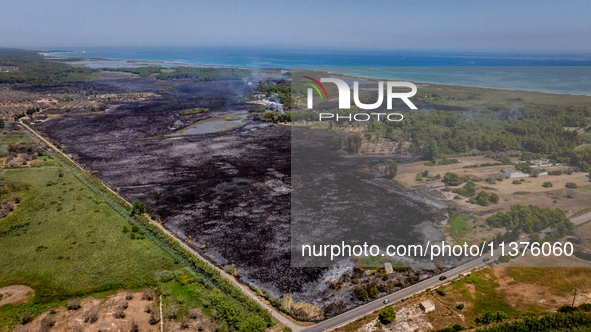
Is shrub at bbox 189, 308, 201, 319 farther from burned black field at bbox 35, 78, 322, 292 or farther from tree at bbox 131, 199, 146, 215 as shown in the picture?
tree at bbox 131, 199, 146, 215

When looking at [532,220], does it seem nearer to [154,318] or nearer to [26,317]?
[154,318]

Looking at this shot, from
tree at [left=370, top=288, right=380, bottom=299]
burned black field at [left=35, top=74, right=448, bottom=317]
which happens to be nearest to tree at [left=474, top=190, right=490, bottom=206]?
burned black field at [left=35, top=74, right=448, bottom=317]

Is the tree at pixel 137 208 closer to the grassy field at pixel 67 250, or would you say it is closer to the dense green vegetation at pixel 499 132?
the grassy field at pixel 67 250

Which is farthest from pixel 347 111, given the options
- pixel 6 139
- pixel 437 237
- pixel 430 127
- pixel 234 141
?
pixel 6 139

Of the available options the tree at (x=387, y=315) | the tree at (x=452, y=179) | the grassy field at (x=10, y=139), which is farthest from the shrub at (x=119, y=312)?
the grassy field at (x=10, y=139)

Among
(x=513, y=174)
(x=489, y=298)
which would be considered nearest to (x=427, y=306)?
(x=489, y=298)

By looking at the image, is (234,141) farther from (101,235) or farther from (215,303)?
(215,303)
